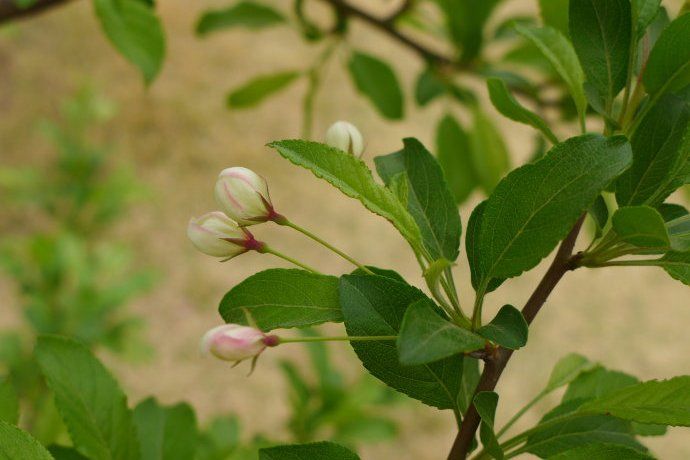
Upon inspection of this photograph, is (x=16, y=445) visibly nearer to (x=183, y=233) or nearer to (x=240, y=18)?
(x=240, y=18)

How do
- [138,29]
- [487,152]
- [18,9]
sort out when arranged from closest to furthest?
[138,29]
[18,9]
[487,152]

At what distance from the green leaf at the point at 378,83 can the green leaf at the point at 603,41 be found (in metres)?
0.56

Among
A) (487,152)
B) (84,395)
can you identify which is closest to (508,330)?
(84,395)

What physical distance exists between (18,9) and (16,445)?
0.60 m

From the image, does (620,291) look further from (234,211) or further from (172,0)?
(234,211)

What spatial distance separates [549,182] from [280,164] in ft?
6.18

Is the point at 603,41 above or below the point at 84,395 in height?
above

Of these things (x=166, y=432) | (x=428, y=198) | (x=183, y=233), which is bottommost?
(x=183, y=233)

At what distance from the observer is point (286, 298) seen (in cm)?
41

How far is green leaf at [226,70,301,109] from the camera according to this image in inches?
42.3

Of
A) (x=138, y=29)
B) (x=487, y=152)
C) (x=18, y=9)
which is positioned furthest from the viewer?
(x=487, y=152)

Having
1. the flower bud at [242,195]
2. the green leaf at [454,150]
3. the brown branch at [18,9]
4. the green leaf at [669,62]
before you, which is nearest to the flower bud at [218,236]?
the flower bud at [242,195]

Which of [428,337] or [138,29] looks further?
[138,29]

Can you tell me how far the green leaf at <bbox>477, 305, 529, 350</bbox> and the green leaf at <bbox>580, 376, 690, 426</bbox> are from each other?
57 mm
